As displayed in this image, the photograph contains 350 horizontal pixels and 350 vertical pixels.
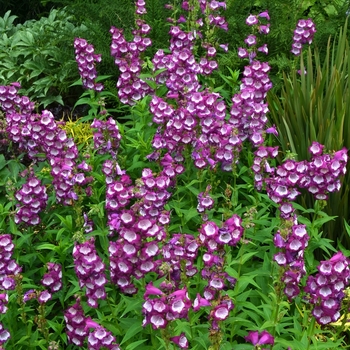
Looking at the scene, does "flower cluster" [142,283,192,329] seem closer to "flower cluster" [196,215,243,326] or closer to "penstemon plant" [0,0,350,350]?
"penstemon plant" [0,0,350,350]

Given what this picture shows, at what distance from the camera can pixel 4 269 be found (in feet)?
9.21

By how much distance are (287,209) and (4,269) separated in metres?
1.32

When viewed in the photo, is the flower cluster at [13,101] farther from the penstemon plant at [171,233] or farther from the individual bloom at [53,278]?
the individual bloom at [53,278]

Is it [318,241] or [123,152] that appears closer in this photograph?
[318,241]

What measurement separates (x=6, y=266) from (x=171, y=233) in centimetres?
93

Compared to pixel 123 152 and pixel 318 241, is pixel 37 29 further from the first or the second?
pixel 318 241

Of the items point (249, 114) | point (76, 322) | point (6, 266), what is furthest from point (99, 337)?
point (249, 114)

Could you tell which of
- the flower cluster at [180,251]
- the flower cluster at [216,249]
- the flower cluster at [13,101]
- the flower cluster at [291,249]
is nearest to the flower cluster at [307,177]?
the flower cluster at [291,249]

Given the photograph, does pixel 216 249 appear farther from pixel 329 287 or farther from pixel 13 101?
pixel 13 101

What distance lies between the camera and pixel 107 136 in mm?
3443

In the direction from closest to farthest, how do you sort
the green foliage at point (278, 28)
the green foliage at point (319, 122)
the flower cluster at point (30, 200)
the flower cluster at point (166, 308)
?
the flower cluster at point (166, 308) < the flower cluster at point (30, 200) < the green foliage at point (319, 122) < the green foliage at point (278, 28)

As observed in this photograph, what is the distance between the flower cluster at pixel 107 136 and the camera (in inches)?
135

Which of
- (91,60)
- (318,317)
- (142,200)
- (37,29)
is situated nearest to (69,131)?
(91,60)

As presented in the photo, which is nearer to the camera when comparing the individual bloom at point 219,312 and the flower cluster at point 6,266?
the individual bloom at point 219,312
